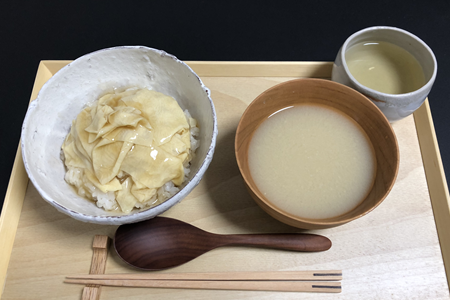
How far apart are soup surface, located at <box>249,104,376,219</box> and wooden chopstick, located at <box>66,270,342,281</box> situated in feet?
0.58

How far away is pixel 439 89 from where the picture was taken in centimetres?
181

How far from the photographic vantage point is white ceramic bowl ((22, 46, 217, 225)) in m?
1.01

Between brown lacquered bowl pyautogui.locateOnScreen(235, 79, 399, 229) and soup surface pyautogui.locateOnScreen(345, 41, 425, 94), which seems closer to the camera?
brown lacquered bowl pyautogui.locateOnScreen(235, 79, 399, 229)

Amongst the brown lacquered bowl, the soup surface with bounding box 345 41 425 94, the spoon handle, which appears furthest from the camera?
the soup surface with bounding box 345 41 425 94

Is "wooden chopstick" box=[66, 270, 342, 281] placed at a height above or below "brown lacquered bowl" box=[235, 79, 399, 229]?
below

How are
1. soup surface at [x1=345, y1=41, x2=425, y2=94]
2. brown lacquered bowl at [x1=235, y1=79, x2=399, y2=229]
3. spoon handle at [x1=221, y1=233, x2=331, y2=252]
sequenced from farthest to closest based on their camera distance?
soup surface at [x1=345, y1=41, x2=425, y2=94], spoon handle at [x1=221, y1=233, x2=331, y2=252], brown lacquered bowl at [x1=235, y1=79, x2=399, y2=229]

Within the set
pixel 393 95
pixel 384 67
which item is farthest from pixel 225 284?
pixel 384 67

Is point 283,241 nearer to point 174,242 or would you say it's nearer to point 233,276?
point 233,276

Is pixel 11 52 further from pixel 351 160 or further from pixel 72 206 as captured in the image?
pixel 351 160

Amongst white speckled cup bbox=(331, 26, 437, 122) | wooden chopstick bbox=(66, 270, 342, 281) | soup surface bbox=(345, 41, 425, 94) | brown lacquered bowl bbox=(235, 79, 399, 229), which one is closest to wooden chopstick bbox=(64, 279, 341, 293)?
wooden chopstick bbox=(66, 270, 342, 281)

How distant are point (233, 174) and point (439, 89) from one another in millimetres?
1227

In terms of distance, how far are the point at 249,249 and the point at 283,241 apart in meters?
0.11

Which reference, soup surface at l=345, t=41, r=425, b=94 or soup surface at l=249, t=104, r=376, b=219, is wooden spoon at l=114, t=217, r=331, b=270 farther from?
soup surface at l=345, t=41, r=425, b=94

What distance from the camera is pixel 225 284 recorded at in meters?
1.06
